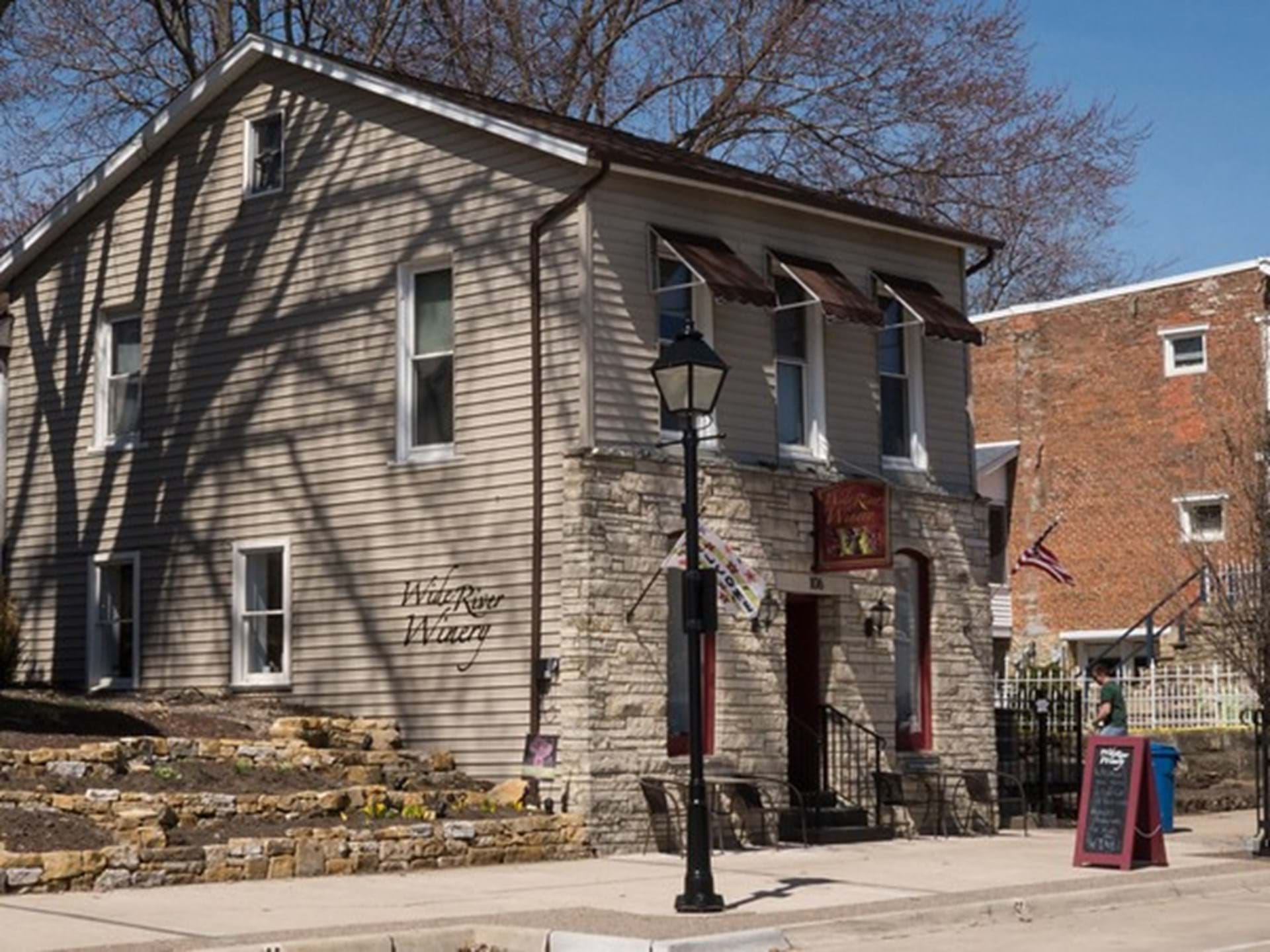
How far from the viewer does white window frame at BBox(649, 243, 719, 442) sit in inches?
Result: 846

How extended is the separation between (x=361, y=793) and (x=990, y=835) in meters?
8.18

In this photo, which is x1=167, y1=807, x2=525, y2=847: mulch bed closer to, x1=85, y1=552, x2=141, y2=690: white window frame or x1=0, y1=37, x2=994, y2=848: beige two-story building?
x1=0, y1=37, x2=994, y2=848: beige two-story building

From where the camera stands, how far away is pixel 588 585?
805 inches

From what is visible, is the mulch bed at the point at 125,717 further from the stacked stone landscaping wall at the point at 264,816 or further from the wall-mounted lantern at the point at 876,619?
the wall-mounted lantern at the point at 876,619

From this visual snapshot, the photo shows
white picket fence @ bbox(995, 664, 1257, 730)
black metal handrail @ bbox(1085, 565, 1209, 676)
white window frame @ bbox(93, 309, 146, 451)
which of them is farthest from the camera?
black metal handrail @ bbox(1085, 565, 1209, 676)

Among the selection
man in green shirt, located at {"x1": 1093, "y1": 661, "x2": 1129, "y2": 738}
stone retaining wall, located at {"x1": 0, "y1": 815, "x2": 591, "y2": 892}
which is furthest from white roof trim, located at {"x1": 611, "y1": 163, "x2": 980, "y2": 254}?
stone retaining wall, located at {"x1": 0, "y1": 815, "x2": 591, "y2": 892}

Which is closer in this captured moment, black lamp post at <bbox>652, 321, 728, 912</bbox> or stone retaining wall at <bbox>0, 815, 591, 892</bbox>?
black lamp post at <bbox>652, 321, 728, 912</bbox>

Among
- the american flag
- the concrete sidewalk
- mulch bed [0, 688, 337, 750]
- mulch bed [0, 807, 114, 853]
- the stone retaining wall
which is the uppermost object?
the american flag

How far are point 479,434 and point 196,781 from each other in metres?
4.86

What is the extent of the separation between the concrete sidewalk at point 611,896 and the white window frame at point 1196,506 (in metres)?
17.0

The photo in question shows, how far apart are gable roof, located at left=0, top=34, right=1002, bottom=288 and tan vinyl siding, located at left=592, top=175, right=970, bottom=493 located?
0.92ft

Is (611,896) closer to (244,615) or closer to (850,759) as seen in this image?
(850,759)

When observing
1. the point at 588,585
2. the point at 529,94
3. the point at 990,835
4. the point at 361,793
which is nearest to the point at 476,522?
the point at 588,585

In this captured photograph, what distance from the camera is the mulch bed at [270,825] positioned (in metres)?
17.2
